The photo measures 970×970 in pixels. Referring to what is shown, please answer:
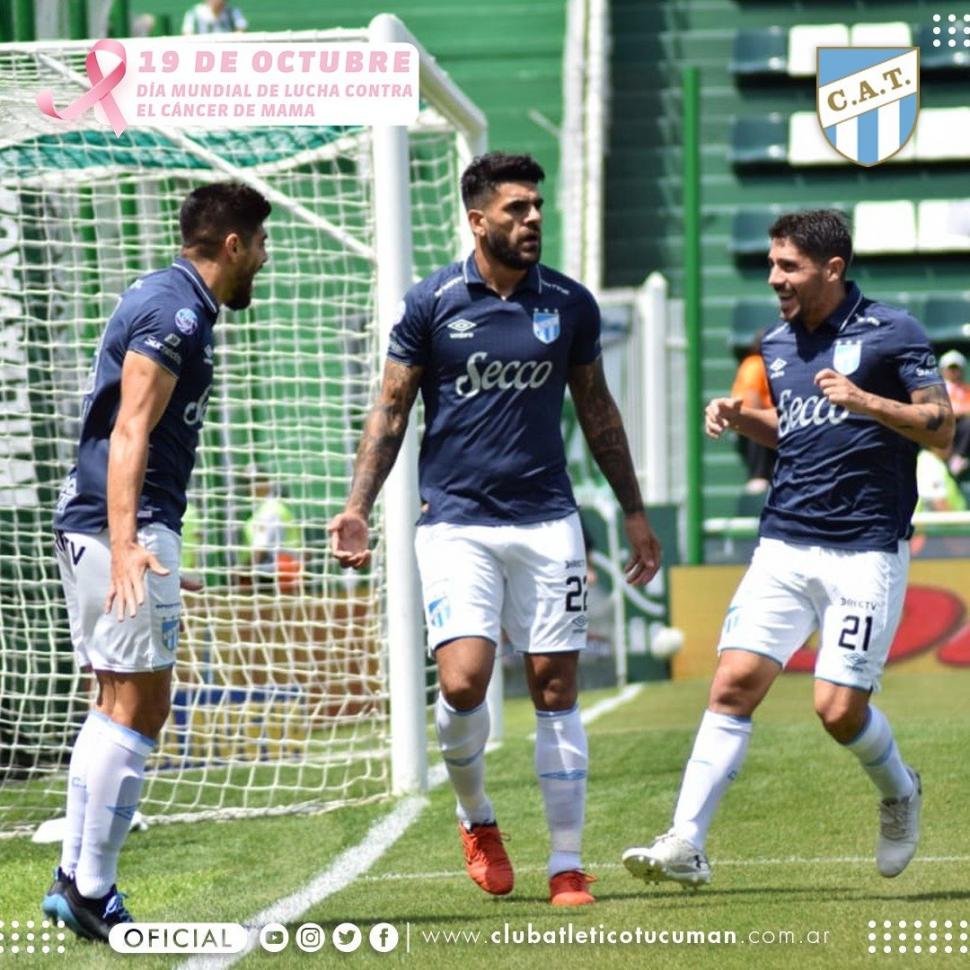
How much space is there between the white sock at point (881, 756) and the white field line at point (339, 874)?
192cm

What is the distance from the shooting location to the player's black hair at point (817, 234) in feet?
22.0

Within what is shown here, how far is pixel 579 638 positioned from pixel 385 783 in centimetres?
342

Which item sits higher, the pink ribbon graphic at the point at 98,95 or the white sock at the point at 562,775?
the pink ribbon graphic at the point at 98,95

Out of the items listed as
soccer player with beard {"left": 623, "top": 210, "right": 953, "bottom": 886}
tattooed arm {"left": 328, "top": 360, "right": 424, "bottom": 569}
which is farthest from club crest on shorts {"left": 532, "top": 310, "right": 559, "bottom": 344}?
soccer player with beard {"left": 623, "top": 210, "right": 953, "bottom": 886}

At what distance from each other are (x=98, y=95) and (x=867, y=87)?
14.3 ft

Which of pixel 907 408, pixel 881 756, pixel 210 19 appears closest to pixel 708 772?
pixel 881 756

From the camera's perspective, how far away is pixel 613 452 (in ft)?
23.1

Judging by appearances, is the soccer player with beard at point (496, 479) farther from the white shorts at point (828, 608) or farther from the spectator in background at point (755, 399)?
the spectator in background at point (755, 399)

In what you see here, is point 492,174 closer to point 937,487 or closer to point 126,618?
point 126,618

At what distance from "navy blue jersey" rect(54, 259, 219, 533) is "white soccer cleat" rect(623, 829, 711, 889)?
181 cm

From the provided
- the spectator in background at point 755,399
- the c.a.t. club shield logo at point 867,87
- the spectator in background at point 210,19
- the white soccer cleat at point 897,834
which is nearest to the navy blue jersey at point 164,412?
the white soccer cleat at point 897,834

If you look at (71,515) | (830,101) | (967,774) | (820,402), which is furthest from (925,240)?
(71,515)

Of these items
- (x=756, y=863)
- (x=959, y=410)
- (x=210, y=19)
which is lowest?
(x=959, y=410)

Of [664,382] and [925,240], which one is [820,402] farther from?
[925,240]
